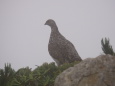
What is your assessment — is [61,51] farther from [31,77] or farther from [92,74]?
[92,74]

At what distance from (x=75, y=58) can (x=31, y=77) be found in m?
4.05

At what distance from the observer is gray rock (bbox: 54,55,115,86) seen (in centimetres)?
450

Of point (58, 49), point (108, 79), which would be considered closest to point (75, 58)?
point (58, 49)

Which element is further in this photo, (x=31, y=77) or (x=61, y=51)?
(x=61, y=51)

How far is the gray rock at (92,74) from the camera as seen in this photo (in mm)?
4496

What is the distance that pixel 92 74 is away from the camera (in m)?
4.66

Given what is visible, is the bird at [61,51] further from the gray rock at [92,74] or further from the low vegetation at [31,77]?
the gray rock at [92,74]

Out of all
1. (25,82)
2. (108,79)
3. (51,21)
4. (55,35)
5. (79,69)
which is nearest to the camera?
(108,79)

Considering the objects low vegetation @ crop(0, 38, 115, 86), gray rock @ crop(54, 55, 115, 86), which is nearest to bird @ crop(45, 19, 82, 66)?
low vegetation @ crop(0, 38, 115, 86)

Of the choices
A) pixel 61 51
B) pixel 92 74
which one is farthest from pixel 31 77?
pixel 61 51

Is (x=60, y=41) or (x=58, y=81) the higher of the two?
(x=60, y=41)

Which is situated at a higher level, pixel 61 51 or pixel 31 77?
pixel 61 51

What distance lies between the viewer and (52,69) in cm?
666

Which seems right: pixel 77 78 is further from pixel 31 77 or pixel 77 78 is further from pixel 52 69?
pixel 52 69
